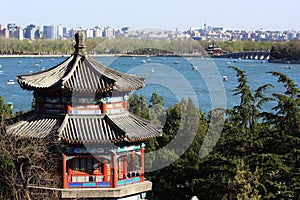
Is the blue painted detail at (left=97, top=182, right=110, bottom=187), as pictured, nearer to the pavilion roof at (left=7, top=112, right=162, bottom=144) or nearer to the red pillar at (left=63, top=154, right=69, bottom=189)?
the red pillar at (left=63, top=154, right=69, bottom=189)

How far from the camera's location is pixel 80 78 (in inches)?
577

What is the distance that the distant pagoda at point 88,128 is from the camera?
1412cm

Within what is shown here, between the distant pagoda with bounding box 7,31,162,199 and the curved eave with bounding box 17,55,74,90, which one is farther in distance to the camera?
the curved eave with bounding box 17,55,74,90

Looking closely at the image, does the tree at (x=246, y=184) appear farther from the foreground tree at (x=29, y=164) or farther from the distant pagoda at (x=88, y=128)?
the foreground tree at (x=29, y=164)

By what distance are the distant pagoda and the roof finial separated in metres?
0.03

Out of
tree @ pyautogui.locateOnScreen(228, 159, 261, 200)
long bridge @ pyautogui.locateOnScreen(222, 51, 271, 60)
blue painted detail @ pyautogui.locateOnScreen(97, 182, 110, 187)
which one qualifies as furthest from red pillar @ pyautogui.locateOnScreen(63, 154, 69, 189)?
long bridge @ pyautogui.locateOnScreen(222, 51, 271, 60)

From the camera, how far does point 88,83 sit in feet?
47.6

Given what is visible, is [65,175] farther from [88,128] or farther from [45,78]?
[45,78]

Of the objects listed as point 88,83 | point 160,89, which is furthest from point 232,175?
point 160,89

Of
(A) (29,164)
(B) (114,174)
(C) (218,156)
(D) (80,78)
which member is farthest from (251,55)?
(A) (29,164)

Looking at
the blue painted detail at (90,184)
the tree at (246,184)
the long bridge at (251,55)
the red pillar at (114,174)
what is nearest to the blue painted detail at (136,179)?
the red pillar at (114,174)

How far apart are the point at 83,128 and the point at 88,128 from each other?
0.41 feet

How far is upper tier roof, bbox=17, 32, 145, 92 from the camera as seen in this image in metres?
14.4

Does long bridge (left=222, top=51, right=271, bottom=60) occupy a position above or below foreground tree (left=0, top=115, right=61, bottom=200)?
below
